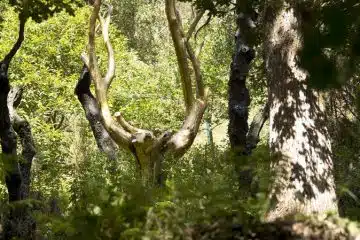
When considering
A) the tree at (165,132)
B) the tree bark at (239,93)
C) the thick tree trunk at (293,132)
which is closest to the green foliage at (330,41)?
the thick tree trunk at (293,132)

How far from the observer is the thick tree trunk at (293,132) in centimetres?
514

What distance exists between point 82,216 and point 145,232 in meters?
0.40

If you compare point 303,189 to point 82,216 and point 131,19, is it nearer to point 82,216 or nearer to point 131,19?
point 82,216

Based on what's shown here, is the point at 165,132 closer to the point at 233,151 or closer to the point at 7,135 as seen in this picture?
the point at 233,151

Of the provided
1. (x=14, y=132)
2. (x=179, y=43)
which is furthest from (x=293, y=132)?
(x=14, y=132)

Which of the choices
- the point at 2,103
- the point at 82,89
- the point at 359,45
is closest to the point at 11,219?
the point at 2,103

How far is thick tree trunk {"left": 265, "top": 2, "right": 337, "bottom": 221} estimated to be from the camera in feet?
16.9

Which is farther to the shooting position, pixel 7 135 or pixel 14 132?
pixel 14 132

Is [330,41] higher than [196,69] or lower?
lower

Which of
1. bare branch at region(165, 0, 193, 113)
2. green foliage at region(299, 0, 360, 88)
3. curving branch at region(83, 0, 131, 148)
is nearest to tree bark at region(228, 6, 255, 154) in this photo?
bare branch at region(165, 0, 193, 113)

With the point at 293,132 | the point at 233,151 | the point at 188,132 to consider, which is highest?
the point at 188,132

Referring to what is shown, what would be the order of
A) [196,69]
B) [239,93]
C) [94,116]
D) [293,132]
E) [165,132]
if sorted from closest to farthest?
[293,132]
[165,132]
[196,69]
[239,93]
[94,116]

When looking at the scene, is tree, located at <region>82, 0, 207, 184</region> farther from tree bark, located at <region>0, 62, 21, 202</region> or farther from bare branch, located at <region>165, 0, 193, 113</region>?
tree bark, located at <region>0, 62, 21, 202</region>

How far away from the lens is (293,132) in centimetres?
554
